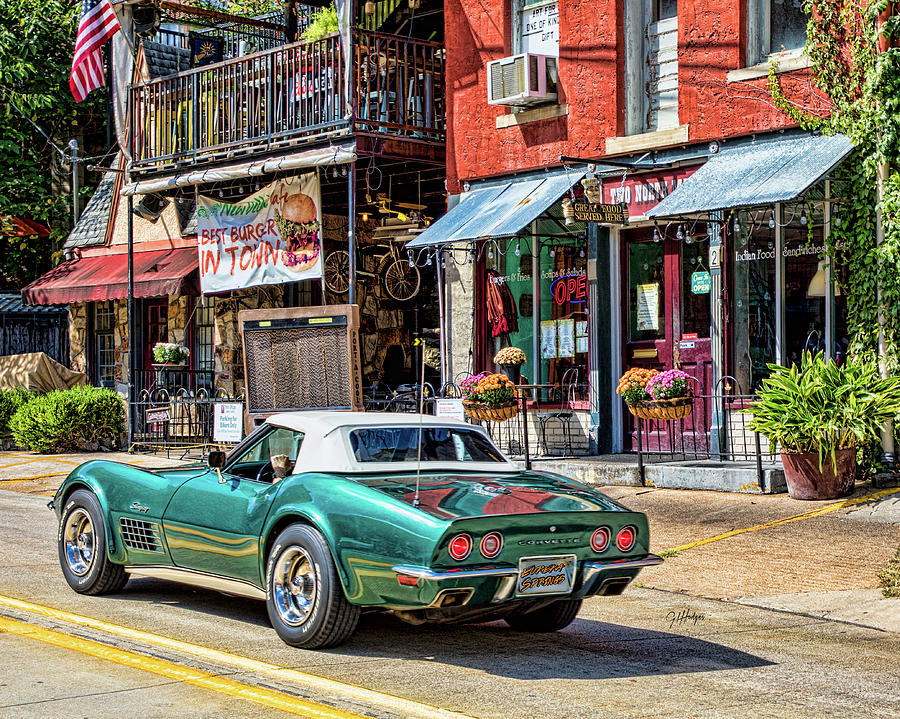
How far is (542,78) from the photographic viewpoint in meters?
16.1

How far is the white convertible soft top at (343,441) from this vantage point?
7500 millimetres

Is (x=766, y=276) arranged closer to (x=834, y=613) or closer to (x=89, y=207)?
(x=834, y=613)

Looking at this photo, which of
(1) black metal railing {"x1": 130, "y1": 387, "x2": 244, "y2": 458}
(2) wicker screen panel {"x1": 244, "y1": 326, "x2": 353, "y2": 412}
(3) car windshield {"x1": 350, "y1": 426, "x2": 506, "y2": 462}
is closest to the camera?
(3) car windshield {"x1": 350, "y1": 426, "x2": 506, "y2": 462}

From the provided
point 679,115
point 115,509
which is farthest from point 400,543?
point 679,115

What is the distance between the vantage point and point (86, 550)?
28.8ft

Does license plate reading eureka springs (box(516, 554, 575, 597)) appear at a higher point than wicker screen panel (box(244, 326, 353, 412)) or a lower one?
lower

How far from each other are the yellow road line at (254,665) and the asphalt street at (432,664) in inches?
0.6

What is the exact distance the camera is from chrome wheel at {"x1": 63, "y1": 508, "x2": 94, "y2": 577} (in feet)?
28.8

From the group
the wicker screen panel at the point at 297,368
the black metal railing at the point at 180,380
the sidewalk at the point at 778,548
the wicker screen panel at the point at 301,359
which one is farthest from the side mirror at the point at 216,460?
the black metal railing at the point at 180,380

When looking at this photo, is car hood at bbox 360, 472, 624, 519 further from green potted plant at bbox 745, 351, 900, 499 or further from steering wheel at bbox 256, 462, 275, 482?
green potted plant at bbox 745, 351, 900, 499

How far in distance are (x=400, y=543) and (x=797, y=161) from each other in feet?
26.7

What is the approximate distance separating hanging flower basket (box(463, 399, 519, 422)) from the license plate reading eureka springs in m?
7.98

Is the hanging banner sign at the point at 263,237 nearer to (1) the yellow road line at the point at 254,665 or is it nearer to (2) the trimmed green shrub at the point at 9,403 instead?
(2) the trimmed green shrub at the point at 9,403

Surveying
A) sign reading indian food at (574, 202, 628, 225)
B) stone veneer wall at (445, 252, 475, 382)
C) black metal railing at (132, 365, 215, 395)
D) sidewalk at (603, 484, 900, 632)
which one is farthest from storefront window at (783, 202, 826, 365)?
black metal railing at (132, 365, 215, 395)
